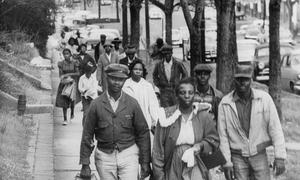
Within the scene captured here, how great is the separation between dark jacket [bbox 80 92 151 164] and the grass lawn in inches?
83.9

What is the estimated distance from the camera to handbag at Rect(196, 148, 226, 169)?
787cm

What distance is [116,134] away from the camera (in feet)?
26.6

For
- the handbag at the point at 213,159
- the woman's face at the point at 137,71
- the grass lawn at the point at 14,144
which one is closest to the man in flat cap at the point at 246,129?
the handbag at the point at 213,159

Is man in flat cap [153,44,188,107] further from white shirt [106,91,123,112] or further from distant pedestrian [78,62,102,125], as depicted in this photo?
white shirt [106,91,123,112]

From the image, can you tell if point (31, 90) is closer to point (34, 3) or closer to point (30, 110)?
point (30, 110)

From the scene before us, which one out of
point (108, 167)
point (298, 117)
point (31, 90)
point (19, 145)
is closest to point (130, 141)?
point (108, 167)

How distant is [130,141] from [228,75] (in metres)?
10.2

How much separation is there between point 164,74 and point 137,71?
3.03 meters

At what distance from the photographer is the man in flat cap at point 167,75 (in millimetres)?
13906

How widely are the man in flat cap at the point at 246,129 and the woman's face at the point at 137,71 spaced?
2756 mm

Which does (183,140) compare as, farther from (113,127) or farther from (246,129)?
(246,129)

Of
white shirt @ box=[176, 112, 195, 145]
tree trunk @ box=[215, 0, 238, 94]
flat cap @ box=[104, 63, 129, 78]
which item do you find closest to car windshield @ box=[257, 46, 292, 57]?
tree trunk @ box=[215, 0, 238, 94]

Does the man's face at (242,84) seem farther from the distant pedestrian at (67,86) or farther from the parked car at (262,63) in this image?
the parked car at (262,63)

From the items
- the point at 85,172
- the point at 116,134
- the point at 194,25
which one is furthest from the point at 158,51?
the point at 85,172
